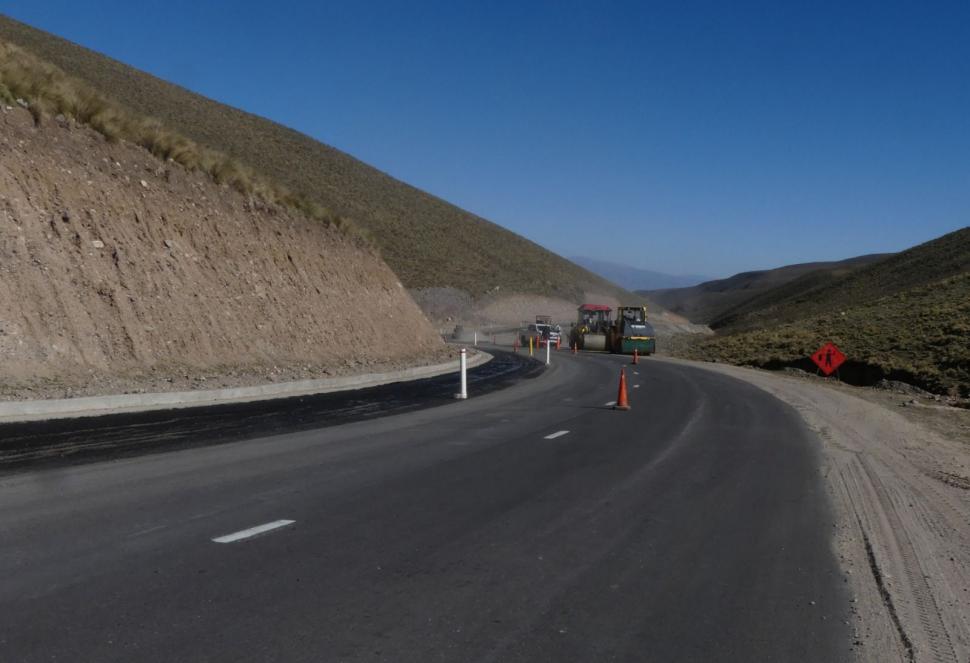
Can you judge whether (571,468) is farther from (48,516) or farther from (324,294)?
(324,294)

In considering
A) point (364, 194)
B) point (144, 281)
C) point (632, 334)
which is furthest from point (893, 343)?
point (364, 194)

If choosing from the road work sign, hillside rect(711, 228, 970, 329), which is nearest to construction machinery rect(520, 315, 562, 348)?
the road work sign

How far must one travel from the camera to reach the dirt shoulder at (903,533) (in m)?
5.11

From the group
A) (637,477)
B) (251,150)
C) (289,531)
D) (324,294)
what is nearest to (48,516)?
(289,531)

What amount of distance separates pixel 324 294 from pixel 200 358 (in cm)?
899

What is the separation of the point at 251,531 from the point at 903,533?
5671 millimetres

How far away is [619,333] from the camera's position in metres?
52.8

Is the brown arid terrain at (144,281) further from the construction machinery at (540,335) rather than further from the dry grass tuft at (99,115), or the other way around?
the construction machinery at (540,335)

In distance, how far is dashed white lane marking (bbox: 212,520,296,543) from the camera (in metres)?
6.36

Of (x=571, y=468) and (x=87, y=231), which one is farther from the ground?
(x=87, y=231)

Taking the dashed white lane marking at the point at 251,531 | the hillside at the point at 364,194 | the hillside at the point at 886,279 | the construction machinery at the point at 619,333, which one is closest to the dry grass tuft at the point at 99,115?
the dashed white lane marking at the point at 251,531

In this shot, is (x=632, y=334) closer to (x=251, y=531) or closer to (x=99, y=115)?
(x=99, y=115)

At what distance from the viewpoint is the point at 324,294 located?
29328mm

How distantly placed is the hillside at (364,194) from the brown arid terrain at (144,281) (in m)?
51.2
